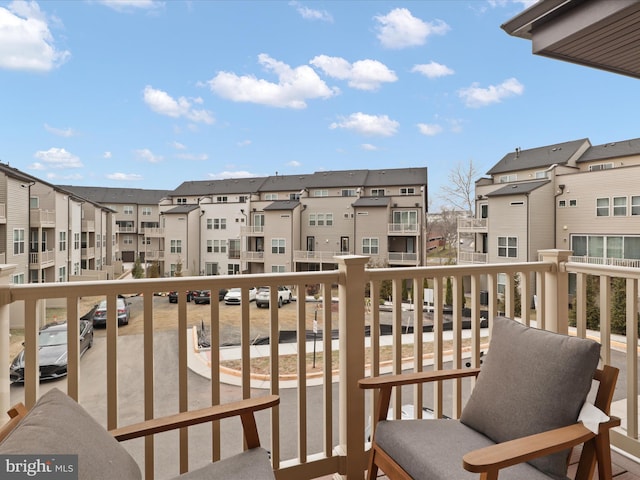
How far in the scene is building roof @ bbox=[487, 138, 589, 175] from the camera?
9.96m

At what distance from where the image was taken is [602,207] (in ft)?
20.0

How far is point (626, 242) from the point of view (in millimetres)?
5934

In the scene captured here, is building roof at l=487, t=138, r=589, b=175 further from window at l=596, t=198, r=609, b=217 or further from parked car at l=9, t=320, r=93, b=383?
parked car at l=9, t=320, r=93, b=383

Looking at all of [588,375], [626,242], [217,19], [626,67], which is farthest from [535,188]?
[217,19]

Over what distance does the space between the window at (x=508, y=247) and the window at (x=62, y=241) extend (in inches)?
458

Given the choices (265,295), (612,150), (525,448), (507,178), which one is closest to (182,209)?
(507,178)

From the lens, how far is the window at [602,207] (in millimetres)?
6037

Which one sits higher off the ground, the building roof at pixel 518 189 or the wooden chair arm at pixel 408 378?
the building roof at pixel 518 189

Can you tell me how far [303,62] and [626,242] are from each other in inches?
483

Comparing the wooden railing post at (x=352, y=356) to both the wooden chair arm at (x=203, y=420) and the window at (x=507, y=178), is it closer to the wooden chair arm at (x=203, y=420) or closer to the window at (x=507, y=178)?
the wooden chair arm at (x=203, y=420)

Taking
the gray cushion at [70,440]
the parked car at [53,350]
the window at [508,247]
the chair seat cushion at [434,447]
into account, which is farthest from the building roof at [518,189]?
the gray cushion at [70,440]

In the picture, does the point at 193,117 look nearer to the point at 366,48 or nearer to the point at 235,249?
the point at 235,249

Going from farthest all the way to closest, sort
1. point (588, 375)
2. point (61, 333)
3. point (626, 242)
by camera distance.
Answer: point (626, 242)
point (61, 333)
point (588, 375)

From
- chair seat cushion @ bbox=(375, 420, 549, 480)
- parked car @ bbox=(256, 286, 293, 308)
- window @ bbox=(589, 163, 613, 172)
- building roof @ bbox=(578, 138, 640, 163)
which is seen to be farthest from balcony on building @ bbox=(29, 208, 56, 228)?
→ building roof @ bbox=(578, 138, 640, 163)
